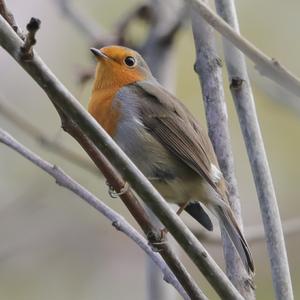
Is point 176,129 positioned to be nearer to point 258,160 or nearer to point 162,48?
point 162,48

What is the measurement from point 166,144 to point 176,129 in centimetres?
9

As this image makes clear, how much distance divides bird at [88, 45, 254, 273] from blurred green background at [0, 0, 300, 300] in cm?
125

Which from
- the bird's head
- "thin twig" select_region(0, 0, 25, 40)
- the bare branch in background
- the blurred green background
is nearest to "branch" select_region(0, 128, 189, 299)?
"thin twig" select_region(0, 0, 25, 40)

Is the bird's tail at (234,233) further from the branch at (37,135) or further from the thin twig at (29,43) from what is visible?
the thin twig at (29,43)

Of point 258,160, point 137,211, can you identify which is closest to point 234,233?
point 258,160

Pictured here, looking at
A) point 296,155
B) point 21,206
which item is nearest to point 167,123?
point 21,206

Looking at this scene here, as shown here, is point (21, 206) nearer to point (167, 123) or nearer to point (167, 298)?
point (167, 123)

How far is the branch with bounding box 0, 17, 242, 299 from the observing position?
170 cm

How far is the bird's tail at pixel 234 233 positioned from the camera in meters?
2.52

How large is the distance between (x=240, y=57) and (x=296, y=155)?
3450mm

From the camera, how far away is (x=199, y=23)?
2.64m

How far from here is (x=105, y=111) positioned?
11.1ft

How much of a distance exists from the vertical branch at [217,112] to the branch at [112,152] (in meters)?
0.57

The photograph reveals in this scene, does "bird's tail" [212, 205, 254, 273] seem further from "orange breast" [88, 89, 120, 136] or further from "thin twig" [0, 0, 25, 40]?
"thin twig" [0, 0, 25, 40]
